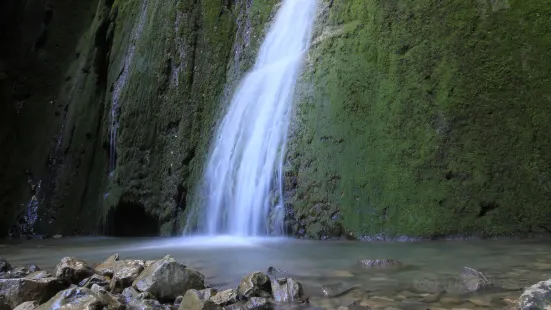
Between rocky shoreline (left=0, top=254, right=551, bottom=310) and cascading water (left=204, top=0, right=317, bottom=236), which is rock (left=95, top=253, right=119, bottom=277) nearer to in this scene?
rocky shoreline (left=0, top=254, right=551, bottom=310)

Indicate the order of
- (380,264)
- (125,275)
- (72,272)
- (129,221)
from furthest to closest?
1. (129,221)
2. (380,264)
3. (72,272)
4. (125,275)

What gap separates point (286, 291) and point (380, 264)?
1.12 metres

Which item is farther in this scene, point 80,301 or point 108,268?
point 108,268

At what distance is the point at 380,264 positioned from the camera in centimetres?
377

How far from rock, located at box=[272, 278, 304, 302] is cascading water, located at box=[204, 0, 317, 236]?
3.48 m

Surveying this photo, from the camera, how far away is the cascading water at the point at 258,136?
6895 millimetres

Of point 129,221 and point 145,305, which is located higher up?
point 129,221

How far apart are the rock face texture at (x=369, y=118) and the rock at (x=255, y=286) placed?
2.89 m

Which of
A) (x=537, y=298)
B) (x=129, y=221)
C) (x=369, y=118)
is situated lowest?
(x=537, y=298)

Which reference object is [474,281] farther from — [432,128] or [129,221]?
[129,221]

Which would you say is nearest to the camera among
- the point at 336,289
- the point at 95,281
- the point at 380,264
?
the point at 336,289

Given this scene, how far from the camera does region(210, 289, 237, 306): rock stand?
274 cm

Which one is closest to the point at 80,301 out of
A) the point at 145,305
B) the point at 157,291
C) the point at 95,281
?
the point at 145,305

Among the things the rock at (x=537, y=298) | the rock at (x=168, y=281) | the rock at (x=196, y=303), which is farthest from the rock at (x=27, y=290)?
the rock at (x=537, y=298)
